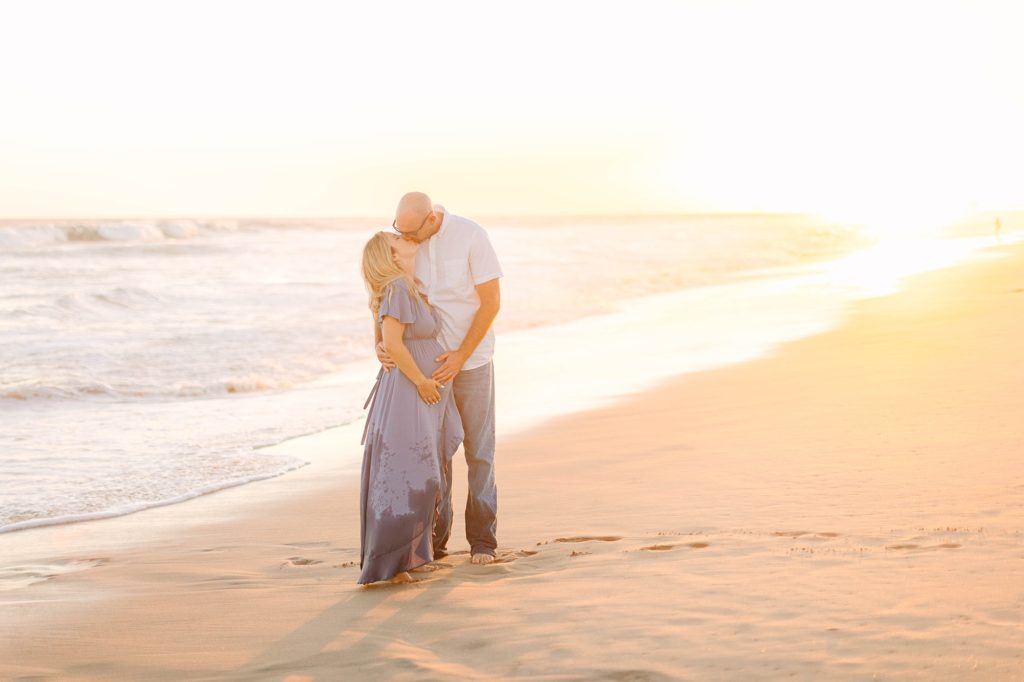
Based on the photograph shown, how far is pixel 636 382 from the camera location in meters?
10.4

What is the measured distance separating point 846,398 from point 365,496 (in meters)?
4.75

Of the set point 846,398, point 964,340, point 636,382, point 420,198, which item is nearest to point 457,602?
point 420,198

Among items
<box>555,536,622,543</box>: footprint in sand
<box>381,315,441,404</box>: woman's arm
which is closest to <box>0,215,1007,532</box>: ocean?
<box>381,315,441,404</box>: woman's arm

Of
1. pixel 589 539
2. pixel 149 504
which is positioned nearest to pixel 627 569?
pixel 589 539

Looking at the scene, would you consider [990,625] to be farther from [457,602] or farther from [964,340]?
[964,340]

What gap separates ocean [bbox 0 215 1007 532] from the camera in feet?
25.3

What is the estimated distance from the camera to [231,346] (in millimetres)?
15234

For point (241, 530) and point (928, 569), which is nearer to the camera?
point (928, 569)

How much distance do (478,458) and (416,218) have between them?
1158 mm

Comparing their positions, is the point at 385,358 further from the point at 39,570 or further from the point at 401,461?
the point at 39,570

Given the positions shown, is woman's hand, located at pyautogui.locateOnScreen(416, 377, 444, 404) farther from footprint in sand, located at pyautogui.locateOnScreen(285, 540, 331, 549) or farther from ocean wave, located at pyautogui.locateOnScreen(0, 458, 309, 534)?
ocean wave, located at pyautogui.locateOnScreen(0, 458, 309, 534)

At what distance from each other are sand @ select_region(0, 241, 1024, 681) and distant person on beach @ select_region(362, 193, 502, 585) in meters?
0.26

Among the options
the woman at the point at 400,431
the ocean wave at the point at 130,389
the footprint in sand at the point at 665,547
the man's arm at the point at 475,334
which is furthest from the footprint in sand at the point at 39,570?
the ocean wave at the point at 130,389

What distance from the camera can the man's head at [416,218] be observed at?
4555 mm
